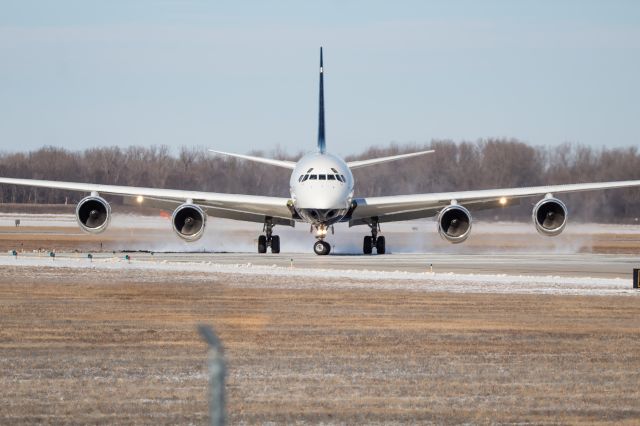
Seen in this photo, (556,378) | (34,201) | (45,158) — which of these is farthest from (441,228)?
(34,201)

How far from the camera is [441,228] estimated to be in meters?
40.2

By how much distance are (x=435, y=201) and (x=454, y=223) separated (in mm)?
1744

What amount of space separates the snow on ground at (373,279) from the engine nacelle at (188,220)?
5.02m

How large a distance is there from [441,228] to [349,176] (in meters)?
3.39

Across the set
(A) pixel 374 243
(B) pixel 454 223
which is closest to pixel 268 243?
(A) pixel 374 243

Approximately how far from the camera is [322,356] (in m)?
15.1

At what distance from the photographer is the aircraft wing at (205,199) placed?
4066cm

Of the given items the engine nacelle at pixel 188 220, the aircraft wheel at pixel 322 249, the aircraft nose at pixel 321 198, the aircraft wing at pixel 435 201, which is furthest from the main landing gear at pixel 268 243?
the engine nacelle at pixel 188 220

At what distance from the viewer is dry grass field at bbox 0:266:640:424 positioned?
1141 centimetres

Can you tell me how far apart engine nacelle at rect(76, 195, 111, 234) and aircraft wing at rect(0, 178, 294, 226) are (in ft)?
1.20

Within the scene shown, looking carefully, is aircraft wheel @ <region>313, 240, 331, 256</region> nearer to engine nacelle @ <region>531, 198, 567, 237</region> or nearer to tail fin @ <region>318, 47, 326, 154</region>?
tail fin @ <region>318, 47, 326, 154</region>

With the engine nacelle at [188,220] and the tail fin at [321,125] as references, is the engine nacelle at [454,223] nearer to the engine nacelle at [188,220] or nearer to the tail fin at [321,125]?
the tail fin at [321,125]

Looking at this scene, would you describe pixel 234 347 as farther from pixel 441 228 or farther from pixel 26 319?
pixel 441 228

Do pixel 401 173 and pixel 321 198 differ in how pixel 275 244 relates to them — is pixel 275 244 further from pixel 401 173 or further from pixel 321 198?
pixel 401 173
